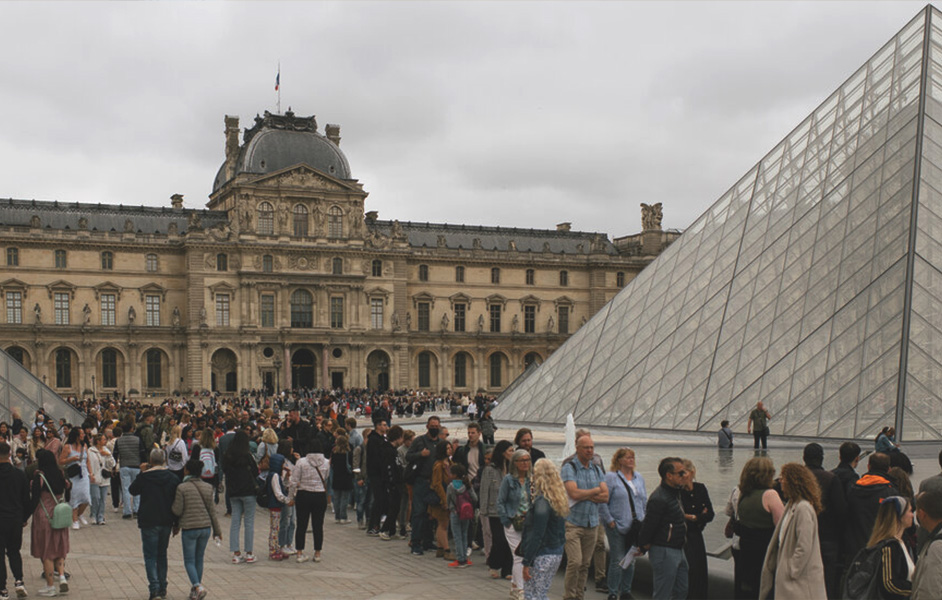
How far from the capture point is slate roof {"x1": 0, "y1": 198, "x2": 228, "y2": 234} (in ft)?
183

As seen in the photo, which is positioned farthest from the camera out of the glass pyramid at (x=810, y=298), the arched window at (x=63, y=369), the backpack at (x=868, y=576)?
the arched window at (x=63, y=369)

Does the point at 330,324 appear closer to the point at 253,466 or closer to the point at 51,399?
the point at 51,399

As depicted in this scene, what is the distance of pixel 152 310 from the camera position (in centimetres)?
5706

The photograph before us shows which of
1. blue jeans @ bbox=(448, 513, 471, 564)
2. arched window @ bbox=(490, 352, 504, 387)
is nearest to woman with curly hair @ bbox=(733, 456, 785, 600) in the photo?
blue jeans @ bbox=(448, 513, 471, 564)

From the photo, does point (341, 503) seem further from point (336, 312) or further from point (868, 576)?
point (336, 312)

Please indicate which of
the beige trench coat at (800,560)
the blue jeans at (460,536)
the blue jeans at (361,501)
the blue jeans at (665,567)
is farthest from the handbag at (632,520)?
the blue jeans at (361,501)

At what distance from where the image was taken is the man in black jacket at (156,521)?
873cm

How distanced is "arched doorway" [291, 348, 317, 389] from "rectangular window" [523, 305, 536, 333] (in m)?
14.9

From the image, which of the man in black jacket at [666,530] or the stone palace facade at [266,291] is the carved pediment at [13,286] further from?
the man in black jacket at [666,530]

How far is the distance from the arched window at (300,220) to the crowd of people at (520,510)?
4545 centimetres

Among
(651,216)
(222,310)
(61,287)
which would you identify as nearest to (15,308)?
(61,287)

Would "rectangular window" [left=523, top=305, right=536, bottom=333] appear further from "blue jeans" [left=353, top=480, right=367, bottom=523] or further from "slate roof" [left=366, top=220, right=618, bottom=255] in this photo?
"blue jeans" [left=353, top=480, right=367, bottom=523]

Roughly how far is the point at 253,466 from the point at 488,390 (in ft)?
177

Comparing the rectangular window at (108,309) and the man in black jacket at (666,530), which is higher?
the rectangular window at (108,309)
